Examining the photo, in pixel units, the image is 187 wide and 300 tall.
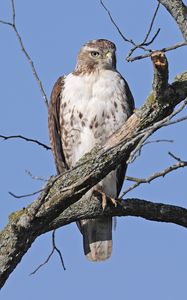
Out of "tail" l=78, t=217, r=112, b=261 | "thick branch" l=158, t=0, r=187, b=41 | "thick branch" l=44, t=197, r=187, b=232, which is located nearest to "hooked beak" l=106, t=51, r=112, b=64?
"tail" l=78, t=217, r=112, b=261

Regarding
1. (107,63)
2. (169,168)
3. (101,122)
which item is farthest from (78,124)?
(169,168)

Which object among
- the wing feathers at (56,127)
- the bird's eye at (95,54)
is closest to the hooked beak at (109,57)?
the bird's eye at (95,54)

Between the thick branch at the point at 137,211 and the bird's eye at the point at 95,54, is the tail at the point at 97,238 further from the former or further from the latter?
the bird's eye at the point at 95,54

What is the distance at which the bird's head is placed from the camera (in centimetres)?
661

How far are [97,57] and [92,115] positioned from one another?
2.79 ft

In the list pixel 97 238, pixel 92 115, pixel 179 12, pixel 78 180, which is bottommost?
pixel 78 180

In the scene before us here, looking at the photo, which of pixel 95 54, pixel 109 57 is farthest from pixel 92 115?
pixel 95 54

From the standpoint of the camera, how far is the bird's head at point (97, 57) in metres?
6.61

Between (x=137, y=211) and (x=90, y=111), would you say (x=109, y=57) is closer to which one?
(x=90, y=111)

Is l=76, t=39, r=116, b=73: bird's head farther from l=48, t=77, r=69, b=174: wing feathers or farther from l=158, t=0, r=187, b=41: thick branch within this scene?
l=158, t=0, r=187, b=41: thick branch

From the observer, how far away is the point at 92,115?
609 cm

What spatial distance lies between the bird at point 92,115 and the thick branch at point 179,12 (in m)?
1.69

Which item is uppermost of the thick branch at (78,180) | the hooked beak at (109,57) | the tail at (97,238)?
the hooked beak at (109,57)

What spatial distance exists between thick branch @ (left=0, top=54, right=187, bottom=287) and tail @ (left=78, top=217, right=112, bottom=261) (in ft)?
6.87
